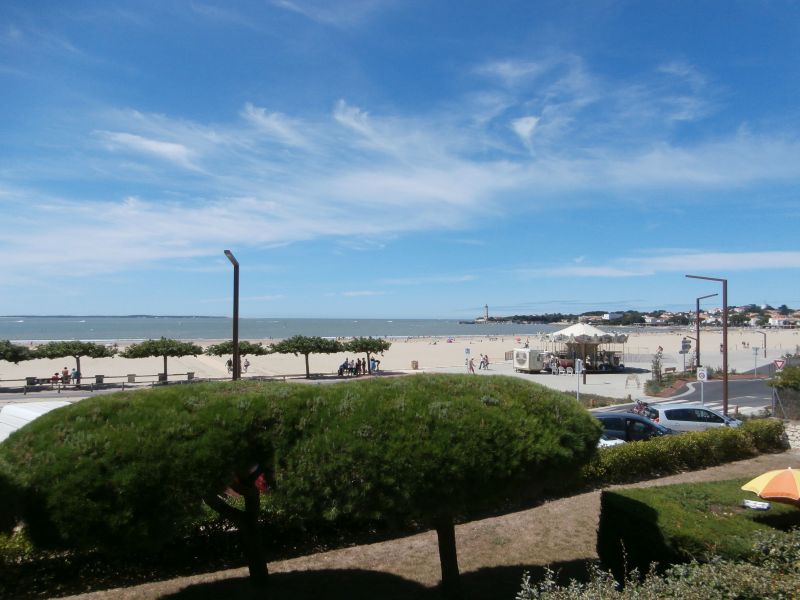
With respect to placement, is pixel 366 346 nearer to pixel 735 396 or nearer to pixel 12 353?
pixel 12 353

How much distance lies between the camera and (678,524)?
6551 mm

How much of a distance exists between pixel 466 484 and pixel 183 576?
4.65 meters

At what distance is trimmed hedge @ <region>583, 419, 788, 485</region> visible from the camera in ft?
42.5

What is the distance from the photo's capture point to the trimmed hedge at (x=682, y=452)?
42.5ft

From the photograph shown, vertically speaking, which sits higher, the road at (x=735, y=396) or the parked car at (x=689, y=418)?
the parked car at (x=689, y=418)

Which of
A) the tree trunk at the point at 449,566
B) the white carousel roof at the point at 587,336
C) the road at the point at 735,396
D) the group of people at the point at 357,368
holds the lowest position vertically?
the road at the point at 735,396

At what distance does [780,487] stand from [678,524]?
165 cm

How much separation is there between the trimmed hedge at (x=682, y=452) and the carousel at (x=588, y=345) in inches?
866

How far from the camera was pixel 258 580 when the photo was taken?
21.8 feet

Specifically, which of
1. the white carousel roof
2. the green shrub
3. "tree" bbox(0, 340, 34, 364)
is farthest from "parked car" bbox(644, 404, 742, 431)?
"tree" bbox(0, 340, 34, 364)

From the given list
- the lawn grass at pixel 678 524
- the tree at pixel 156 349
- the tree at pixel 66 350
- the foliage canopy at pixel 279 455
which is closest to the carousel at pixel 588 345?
the tree at pixel 156 349

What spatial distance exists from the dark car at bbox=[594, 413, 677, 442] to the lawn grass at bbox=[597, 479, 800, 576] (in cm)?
830

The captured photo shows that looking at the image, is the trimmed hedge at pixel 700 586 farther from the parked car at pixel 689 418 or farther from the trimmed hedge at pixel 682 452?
the parked car at pixel 689 418

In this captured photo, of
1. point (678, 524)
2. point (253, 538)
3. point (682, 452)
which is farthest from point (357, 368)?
point (678, 524)
